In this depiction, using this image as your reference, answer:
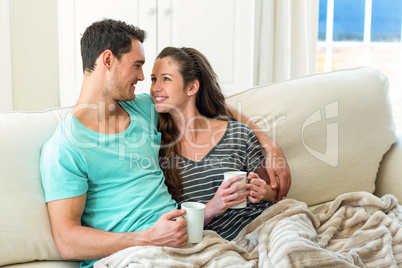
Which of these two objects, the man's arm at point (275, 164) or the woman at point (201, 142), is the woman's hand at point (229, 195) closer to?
the woman at point (201, 142)

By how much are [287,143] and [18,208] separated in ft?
3.41

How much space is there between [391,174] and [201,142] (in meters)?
0.84

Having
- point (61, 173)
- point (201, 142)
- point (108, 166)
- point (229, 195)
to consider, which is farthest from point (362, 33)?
point (61, 173)

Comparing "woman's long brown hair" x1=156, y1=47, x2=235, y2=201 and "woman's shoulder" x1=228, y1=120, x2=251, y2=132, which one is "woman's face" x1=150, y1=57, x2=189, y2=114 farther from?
"woman's shoulder" x1=228, y1=120, x2=251, y2=132

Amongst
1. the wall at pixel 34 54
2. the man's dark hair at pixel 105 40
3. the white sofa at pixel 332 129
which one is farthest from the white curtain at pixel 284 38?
the man's dark hair at pixel 105 40

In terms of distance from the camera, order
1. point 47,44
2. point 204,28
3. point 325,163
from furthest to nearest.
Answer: point 47,44 → point 204,28 → point 325,163

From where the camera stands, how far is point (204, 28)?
298 centimetres

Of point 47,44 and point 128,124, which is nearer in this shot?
point 128,124

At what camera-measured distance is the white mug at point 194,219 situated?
4.26 feet

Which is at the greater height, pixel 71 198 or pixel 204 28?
pixel 204 28

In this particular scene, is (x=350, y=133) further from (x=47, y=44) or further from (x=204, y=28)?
(x=47, y=44)

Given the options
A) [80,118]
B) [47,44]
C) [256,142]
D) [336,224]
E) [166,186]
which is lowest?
[336,224]

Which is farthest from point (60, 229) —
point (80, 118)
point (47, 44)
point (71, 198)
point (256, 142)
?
point (47, 44)

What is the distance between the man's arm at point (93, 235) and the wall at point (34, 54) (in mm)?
1947
